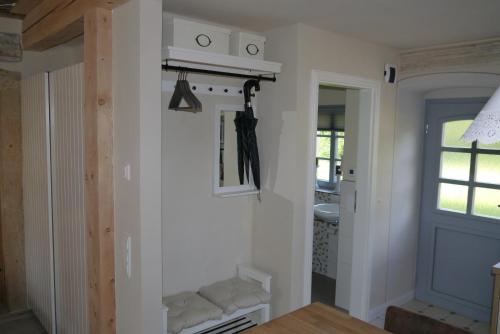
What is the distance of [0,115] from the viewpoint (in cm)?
343

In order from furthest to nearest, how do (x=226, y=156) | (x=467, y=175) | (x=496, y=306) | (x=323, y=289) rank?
(x=323, y=289) → (x=467, y=175) → (x=226, y=156) → (x=496, y=306)

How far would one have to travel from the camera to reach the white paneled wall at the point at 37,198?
306 centimetres

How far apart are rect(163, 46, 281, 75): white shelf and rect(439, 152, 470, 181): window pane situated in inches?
84.0

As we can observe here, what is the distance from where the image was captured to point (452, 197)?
4.02m

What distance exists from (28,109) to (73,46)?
65 cm

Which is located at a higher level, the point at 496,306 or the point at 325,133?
the point at 325,133

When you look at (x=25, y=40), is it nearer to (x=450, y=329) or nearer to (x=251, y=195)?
(x=251, y=195)

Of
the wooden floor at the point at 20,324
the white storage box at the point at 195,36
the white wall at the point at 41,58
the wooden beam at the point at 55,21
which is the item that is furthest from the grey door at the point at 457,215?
the wooden floor at the point at 20,324

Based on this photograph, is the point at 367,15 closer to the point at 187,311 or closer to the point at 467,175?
the point at 467,175

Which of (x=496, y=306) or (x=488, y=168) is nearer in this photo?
(x=496, y=306)

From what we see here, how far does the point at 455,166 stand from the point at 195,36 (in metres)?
2.84

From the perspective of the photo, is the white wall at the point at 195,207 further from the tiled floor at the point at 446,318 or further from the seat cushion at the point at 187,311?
the tiled floor at the point at 446,318

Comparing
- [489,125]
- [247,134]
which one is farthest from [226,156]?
[489,125]

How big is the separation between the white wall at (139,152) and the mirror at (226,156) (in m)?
0.91
